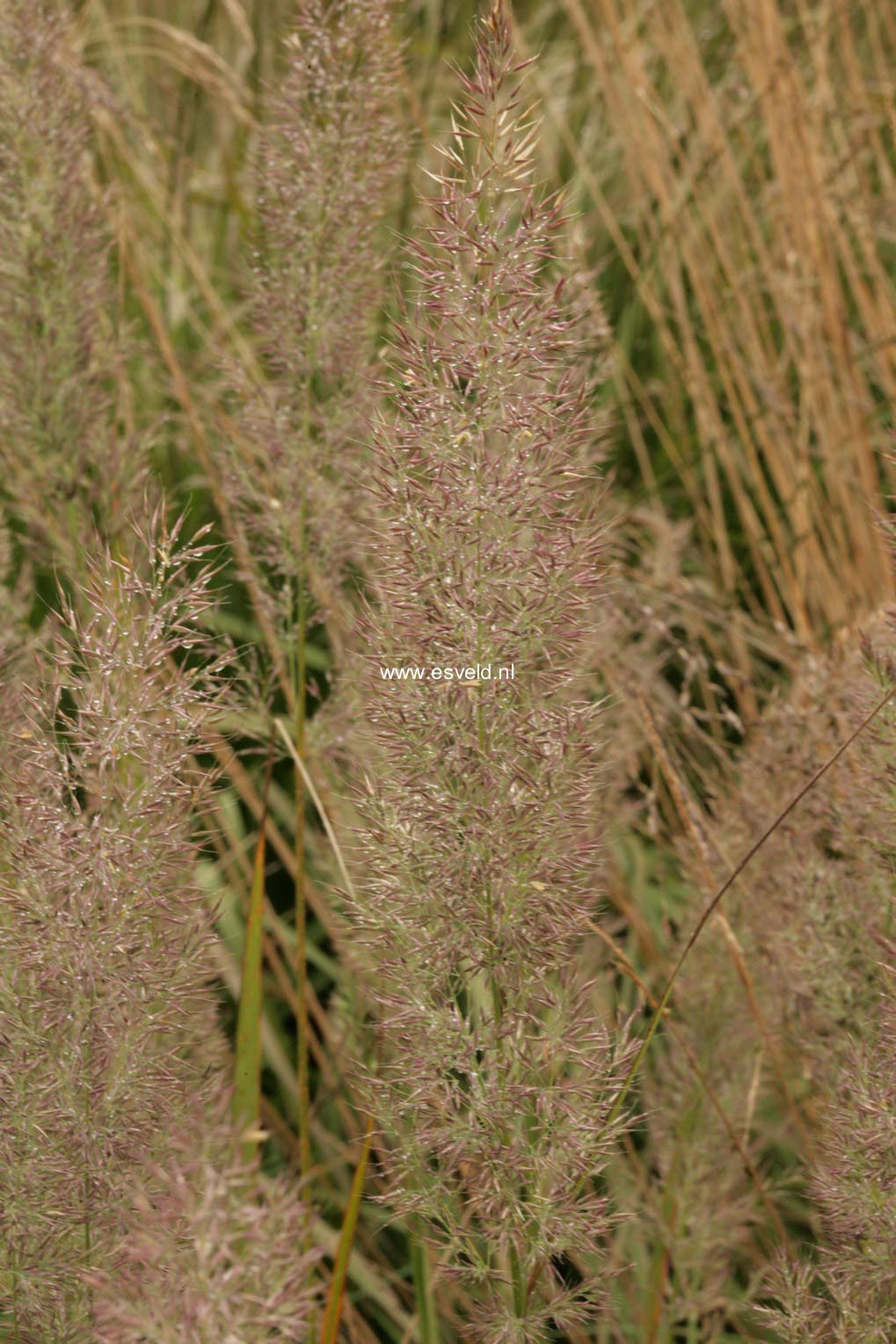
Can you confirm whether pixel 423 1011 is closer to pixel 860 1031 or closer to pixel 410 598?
pixel 410 598

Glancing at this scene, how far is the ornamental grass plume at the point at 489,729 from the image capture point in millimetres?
861

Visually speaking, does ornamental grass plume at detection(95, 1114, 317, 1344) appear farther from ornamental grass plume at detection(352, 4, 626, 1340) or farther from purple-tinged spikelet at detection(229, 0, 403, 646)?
purple-tinged spikelet at detection(229, 0, 403, 646)

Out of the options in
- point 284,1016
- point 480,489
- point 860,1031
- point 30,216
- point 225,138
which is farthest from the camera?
point 225,138

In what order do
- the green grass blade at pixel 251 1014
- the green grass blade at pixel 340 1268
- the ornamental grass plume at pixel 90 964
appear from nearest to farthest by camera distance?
1. the ornamental grass plume at pixel 90 964
2. the green grass blade at pixel 340 1268
3. the green grass blade at pixel 251 1014

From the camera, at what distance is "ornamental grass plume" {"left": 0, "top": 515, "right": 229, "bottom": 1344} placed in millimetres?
848

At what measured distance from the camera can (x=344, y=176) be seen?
3.96 ft

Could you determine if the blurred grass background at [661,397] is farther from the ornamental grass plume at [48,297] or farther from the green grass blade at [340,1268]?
the green grass blade at [340,1268]

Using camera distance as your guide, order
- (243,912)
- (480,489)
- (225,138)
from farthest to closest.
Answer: (225,138), (243,912), (480,489)

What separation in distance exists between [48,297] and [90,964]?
742 millimetres

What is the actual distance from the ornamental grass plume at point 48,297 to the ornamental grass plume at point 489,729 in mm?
524

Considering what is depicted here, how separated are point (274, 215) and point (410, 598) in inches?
20.5

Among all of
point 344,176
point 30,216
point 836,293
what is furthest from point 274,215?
point 836,293

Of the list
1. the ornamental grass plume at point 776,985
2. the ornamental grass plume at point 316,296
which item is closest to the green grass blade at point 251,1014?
the ornamental grass plume at point 316,296

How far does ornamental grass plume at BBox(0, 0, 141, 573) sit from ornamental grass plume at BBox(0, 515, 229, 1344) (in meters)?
0.47
